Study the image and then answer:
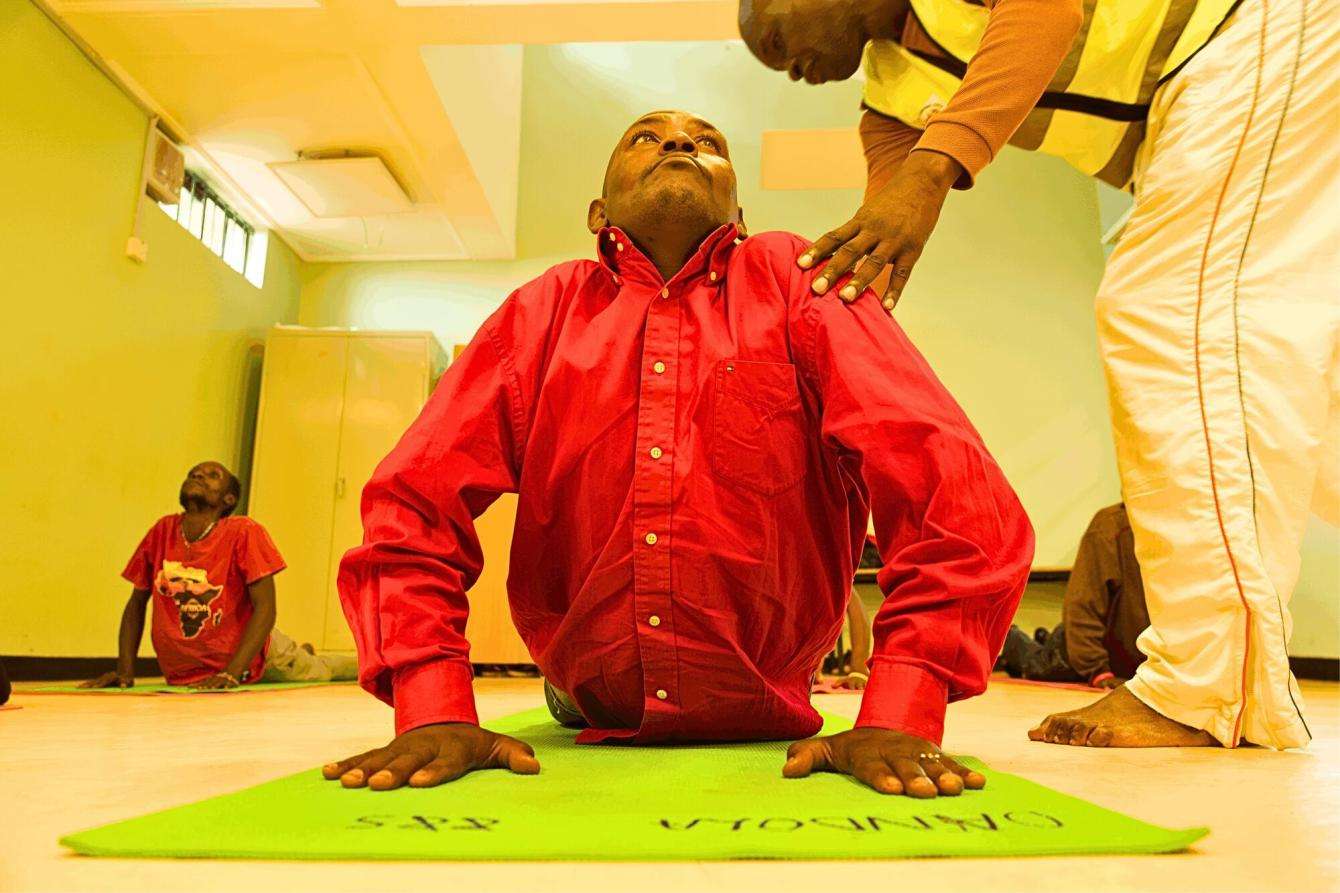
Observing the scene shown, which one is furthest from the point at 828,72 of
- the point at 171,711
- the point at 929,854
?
the point at 171,711

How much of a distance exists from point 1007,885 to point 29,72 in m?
5.10

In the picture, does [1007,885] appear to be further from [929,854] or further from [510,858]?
[510,858]

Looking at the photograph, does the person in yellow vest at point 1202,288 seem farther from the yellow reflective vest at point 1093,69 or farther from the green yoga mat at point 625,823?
the green yoga mat at point 625,823

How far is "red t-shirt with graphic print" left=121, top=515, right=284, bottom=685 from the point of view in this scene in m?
4.11

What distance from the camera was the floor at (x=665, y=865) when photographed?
0.67m

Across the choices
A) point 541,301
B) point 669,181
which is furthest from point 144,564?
point 669,181

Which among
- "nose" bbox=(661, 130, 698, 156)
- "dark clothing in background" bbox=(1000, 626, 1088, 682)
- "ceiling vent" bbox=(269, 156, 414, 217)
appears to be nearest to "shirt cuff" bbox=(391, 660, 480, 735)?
"nose" bbox=(661, 130, 698, 156)

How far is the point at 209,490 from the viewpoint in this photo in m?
4.30

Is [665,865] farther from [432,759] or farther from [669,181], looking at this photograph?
[669,181]

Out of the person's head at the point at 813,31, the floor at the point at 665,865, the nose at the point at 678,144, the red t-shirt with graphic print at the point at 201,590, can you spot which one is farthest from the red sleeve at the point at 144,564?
the nose at the point at 678,144

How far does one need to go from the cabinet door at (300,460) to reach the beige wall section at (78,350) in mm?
499

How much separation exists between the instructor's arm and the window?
5.16 meters

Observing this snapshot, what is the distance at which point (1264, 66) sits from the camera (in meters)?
1.66

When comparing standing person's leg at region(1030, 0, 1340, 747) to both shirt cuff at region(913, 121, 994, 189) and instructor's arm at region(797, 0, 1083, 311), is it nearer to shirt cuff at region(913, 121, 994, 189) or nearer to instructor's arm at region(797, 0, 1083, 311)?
instructor's arm at region(797, 0, 1083, 311)
